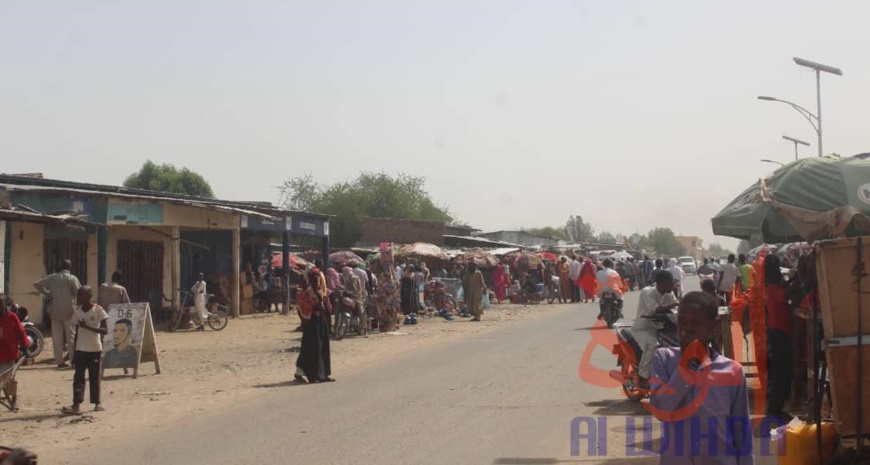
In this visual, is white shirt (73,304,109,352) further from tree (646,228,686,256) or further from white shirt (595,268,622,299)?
tree (646,228,686,256)

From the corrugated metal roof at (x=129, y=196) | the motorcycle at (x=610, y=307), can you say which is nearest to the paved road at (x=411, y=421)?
the motorcycle at (x=610, y=307)

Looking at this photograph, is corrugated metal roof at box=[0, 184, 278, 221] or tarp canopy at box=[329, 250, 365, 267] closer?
corrugated metal roof at box=[0, 184, 278, 221]

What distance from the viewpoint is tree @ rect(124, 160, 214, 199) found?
65062 millimetres

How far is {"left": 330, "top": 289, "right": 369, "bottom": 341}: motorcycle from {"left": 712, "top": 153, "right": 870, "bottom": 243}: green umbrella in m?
12.8

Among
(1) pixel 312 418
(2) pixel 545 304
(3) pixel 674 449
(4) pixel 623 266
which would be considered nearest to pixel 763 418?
(1) pixel 312 418

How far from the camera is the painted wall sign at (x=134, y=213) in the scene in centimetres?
2212

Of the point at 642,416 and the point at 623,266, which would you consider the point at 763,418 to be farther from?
the point at 623,266

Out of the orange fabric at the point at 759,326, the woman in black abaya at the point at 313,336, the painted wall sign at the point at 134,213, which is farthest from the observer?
the painted wall sign at the point at 134,213

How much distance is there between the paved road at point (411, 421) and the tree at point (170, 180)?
52790 millimetres

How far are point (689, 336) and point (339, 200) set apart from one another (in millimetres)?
63432

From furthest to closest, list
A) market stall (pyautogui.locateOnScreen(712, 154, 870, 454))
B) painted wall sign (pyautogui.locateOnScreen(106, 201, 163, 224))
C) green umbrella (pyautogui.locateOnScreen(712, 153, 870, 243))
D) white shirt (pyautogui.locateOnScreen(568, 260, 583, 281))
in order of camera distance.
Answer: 1. white shirt (pyautogui.locateOnScreen(568, 260, 583, 281))
2. painted wall sign (pyautogui.locateOnScreen(106, 201, 163, 224))
3. green umbrella (pyautogui.locateOnScreen(712, 153, 870, 243))
4. market stall (pyautogui.locateOnScreen(712, 154, 870, 454))

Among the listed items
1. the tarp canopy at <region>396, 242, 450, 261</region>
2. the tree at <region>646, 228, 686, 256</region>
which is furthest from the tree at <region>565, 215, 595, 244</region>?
the tarp canopy at <region>396, 242, 450, 261</region>

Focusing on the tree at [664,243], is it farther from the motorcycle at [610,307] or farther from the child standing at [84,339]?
the child standing at [84,339]

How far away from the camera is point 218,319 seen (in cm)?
2473
